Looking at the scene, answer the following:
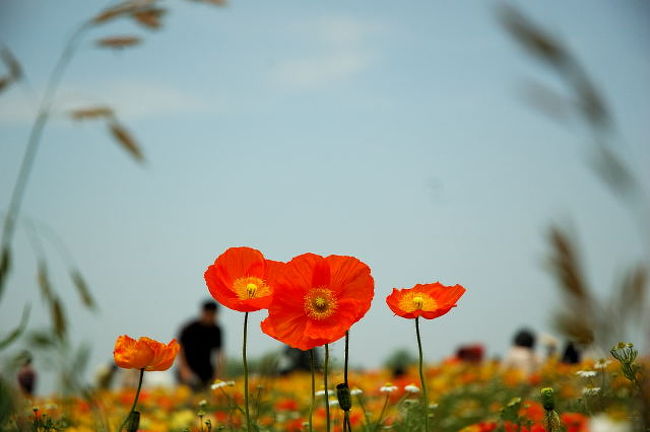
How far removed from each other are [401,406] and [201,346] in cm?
460

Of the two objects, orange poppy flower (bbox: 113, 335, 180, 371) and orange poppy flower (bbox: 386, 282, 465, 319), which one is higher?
orange poppy flower (bbox: 386, 282, 465, 319)

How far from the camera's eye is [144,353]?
4.31ft

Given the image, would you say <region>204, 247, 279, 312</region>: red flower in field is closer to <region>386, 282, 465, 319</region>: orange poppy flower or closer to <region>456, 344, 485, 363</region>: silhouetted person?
<region>386, 282, 465, 319</region>: orange poppy flower

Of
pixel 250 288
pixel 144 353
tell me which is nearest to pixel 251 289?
pixel 250 288

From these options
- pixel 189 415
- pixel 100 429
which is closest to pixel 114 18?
pixel 100 429

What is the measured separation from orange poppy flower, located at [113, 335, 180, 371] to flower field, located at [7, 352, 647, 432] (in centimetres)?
9

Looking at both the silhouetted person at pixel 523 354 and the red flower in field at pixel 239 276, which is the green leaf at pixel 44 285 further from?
the silhouetted person at pixel 523 354

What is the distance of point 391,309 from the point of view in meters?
1.38

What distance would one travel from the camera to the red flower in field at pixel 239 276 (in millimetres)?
1335

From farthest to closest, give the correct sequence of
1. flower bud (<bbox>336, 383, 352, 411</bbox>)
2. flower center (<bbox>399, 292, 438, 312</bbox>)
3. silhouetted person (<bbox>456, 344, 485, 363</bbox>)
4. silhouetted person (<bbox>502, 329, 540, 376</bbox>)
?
silhouetted person (<bbox>456, 344, 485, 363</bbox>), silhouetted person (<bbox>502, 329, 540, 376</bbox>), flower center (<bbox>399, 292, 438, 312</bbox>), flower bud (<bbox>336, 383, 352, 411</bbox>)

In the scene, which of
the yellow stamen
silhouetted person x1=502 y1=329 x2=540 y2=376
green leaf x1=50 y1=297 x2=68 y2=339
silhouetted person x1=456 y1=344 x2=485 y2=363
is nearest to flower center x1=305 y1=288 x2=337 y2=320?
the yellow stamen

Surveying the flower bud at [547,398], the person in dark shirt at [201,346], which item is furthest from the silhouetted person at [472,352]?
the flower bud at [547,398]

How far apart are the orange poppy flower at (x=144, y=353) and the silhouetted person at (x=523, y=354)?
16.1 ft

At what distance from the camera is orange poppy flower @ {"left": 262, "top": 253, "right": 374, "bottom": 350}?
127cm
